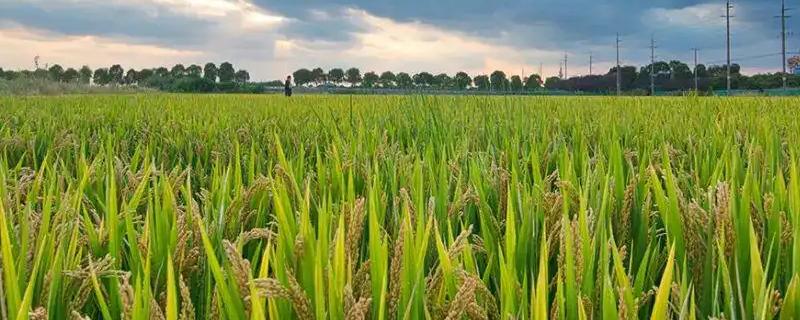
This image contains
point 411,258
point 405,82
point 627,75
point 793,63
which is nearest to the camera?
point 411,258

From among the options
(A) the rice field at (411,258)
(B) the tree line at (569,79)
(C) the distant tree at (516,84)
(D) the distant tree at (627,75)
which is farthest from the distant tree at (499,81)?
(D) the distant tree at (627,75)

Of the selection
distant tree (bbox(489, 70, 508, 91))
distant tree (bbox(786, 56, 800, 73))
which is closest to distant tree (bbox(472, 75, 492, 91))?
distant tree (bbox(489, 70, 508, 91))

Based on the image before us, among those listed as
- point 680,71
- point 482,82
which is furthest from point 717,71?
point 482,82

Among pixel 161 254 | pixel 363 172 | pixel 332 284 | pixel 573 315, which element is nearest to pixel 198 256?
pixel 161 254

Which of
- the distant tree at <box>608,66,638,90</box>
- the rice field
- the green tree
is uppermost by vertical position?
the distant tree at <box>608,66,638,90</box>

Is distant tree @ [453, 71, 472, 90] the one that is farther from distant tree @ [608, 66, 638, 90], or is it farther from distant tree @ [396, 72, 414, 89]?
distant tree @ [608, 66, 638, 90]

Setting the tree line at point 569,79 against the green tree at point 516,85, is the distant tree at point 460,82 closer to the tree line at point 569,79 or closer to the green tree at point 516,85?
the green tree at point 516,85

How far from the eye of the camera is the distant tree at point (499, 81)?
15.3 feet

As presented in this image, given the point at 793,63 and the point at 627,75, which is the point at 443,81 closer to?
the point at 793,63

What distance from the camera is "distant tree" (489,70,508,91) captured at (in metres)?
4.66

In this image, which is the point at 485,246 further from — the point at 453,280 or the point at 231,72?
the point at 231,72

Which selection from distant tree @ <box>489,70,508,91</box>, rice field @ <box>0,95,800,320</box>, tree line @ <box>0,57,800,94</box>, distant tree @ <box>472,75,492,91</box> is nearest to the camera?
rice field @ <box>0,95,800,320</box>

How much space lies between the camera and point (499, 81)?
488 centimetres

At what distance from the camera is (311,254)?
32.2 inches
